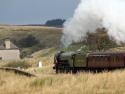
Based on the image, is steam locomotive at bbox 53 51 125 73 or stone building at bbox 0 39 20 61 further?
stone building at bbox 0 39 20 61

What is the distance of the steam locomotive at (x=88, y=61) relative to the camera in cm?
3073

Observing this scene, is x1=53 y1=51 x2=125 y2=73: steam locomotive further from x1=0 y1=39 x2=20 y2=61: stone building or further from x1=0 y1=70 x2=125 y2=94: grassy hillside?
x1=0 y1=39 x2=20 y2=61: stone building

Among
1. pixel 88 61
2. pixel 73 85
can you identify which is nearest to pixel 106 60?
pixel 88 61

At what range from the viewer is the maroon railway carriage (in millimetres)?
30500

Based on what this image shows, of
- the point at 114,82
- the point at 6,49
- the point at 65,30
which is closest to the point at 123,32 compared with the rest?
the point at 65,30

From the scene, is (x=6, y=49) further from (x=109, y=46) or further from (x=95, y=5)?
(x=95, y=5)

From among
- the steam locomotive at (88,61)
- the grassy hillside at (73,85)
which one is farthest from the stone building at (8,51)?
the grassy hillside at (73,85)

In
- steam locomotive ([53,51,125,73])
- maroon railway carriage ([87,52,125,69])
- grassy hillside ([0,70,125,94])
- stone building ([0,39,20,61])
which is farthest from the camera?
stone building ([0,39,20,61])

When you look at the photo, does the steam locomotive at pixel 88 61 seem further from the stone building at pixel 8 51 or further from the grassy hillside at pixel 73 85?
the stone building at pixel 8 51

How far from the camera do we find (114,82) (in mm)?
21422

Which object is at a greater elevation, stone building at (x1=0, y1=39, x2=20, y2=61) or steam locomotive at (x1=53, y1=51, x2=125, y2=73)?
steam locomotive at (x1=53, y1=51, x2=125, y2=73)

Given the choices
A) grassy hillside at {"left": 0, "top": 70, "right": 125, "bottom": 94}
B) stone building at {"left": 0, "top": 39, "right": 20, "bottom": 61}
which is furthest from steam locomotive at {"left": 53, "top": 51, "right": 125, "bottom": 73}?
stone building at {"left": 0, "top": 39, "right": 20, "bottom": 61}

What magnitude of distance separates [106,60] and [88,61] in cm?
137

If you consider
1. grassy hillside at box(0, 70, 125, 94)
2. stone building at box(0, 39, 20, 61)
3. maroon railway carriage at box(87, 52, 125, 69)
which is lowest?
stone building at box(0, 39, 20, 61)
